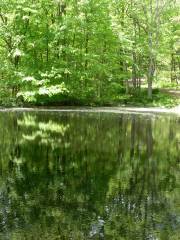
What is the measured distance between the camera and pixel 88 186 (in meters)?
10.6

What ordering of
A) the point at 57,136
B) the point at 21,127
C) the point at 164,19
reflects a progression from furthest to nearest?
the point at 164,19 → the point at 21,127 → the point at 57,136

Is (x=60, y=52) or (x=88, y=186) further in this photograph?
(x=60, y=52)

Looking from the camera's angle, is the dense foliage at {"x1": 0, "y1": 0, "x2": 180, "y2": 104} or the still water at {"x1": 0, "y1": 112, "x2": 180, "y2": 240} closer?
the still water at {"x1": 0, "y1": 112, "x2": 180, "y2": 240}

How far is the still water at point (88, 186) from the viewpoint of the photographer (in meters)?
7.52

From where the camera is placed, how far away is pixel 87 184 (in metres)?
10.9

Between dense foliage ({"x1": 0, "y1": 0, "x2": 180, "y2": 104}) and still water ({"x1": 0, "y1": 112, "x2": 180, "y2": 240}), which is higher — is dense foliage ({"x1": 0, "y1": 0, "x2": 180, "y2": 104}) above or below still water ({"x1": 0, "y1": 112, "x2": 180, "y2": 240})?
above

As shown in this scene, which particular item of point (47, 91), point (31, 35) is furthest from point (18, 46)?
point (47, 91)

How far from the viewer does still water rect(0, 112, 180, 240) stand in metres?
7.52

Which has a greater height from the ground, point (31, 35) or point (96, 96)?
point (31, 35)

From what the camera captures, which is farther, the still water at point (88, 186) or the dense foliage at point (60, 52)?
the dense foliage at point (60, 52)

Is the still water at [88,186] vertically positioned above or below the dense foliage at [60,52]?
below

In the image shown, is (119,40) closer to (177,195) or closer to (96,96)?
(96,96)

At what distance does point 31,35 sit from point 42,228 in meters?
35.4

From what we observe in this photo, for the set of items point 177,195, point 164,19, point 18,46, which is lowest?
point 177,195
